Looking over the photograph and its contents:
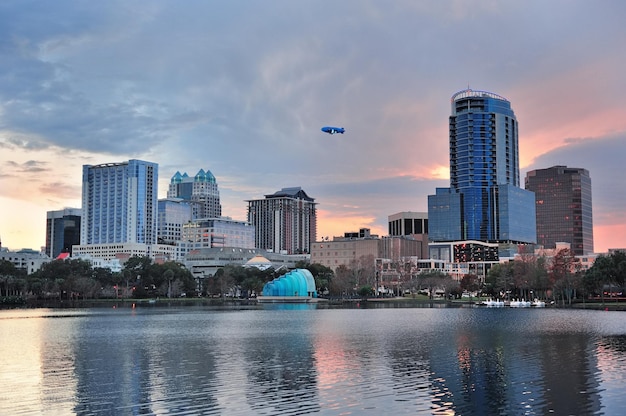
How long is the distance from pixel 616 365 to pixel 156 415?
30363 mm

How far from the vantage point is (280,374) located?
138 feet

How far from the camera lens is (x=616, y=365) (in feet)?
147

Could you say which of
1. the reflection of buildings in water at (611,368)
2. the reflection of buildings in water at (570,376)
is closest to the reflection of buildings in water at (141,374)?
the reflection of buildings in water at (570,376)

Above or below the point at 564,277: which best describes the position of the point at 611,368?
below

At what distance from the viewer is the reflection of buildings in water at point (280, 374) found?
32.5 m

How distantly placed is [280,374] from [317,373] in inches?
89.6

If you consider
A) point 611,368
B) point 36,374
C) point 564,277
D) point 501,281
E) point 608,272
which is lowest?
point 36,374

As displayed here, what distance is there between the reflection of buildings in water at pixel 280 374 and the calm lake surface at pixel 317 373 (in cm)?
8

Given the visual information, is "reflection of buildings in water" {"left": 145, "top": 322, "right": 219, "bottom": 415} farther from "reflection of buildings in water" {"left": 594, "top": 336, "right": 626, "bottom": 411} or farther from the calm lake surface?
A: "reflection of buildings in water" {"left": 594, "top": 336, "right": 626, "bottom": 411}

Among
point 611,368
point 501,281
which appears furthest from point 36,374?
point 501,281

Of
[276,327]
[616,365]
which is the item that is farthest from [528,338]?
[276,327]

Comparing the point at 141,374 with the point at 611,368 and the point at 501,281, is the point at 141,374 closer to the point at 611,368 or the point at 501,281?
the point at 611,368

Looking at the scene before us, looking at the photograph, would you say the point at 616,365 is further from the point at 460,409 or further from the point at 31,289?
the point at 31,289

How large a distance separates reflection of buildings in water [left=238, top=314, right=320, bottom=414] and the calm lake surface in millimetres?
77
